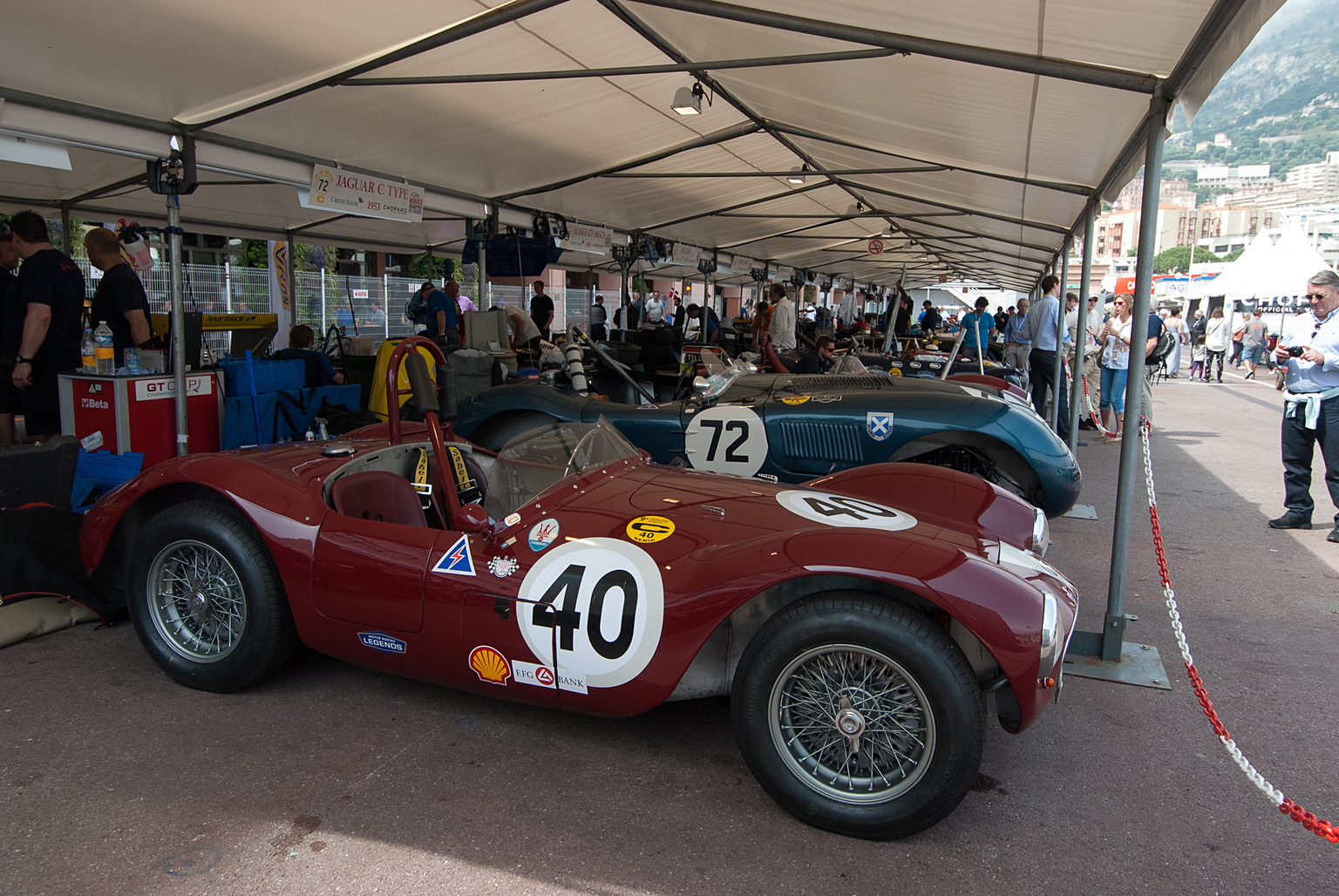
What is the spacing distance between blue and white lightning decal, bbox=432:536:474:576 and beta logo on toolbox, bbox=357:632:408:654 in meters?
0.32

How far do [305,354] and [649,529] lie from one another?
6.65 metres

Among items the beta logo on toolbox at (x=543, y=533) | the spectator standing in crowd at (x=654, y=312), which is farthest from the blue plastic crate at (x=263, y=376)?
the spectator standing in crowd at (x=654, y=312)

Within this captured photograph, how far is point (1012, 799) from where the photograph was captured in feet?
8.79

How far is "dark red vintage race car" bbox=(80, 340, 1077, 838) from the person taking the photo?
237 centimetres

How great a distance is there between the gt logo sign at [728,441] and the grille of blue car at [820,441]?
0.53 ft

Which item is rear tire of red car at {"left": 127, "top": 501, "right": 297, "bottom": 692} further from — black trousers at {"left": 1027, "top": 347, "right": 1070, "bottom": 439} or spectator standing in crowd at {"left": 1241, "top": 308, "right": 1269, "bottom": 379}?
spectator standing in crowd at {"left": 1241, "top": 308, "right": 1269, "bottom": 379}

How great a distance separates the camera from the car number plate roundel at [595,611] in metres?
2.59

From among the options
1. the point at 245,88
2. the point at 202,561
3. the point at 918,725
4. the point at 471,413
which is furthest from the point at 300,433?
the point at 918,725

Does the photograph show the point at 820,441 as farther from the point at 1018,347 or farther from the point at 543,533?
the point at 1018,347

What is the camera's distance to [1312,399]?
6000mm

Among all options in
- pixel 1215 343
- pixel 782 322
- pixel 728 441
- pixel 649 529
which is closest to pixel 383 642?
pixel 649 529

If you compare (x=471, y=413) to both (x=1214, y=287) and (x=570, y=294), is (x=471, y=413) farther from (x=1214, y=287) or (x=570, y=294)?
(x=1214, y=287)

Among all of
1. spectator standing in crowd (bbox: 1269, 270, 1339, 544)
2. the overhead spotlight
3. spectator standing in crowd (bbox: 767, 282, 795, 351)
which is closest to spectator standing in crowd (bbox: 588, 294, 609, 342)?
spectator standing in crowd (bbox: 767, 282, 795, 351)

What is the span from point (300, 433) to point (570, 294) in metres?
19.8
